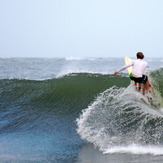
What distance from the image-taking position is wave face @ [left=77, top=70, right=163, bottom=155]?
5680 millimetres

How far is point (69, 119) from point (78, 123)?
1.94ft

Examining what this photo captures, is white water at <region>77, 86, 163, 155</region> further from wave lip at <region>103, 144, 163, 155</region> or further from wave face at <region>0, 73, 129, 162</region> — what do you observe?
wave face at <region>0, 73, 129, 162</region>

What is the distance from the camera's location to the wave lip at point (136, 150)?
510cm

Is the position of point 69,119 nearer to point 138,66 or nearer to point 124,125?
point 124,125

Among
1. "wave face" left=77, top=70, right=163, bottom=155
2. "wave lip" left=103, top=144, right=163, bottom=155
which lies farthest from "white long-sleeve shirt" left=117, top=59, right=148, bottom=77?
"wave lip" left=103, top=144, right=163, bottom=155

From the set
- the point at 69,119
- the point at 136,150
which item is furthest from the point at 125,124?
the point at 136,150

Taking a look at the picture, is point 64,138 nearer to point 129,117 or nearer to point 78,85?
point 129,117

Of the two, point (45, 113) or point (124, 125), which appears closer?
point (124, 125)

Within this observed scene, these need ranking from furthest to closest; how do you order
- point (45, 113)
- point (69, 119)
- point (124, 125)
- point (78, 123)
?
point (45, 113)
point (69, 119)
point (78, 123)
point (124, 125)

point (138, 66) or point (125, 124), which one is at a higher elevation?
point (138, 66)

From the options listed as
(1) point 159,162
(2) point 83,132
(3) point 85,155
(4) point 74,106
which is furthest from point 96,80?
(1) point 159,162

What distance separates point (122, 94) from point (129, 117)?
42.4 inches

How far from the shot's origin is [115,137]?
629 centimetres

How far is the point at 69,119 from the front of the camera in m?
8.07
